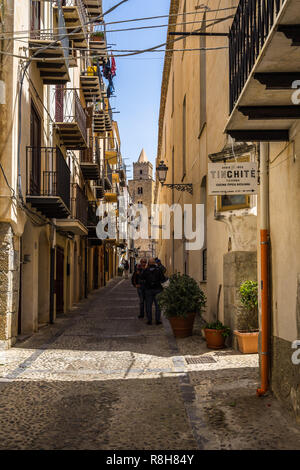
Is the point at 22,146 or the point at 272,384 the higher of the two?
the point at 22,146

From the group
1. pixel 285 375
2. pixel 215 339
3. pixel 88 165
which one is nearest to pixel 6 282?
pixel 215 339

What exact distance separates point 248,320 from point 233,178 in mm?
2945

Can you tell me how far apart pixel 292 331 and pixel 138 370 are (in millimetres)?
3233

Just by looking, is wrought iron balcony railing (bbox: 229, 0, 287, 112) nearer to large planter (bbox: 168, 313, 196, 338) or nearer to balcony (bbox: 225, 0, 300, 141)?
balcony (bbox: 225, 0, 300, 141)

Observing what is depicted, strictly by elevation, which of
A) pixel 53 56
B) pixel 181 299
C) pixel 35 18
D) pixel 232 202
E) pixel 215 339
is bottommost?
pixel 215 339

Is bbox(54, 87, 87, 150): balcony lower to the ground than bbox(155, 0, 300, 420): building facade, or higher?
higher

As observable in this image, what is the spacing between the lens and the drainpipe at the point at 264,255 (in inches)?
254

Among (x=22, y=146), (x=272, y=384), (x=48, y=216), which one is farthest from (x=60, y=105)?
(x=272, y=384)

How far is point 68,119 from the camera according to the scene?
1802cm

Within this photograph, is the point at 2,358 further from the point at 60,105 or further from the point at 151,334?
the point at 60,105

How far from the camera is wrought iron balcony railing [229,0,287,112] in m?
4.88

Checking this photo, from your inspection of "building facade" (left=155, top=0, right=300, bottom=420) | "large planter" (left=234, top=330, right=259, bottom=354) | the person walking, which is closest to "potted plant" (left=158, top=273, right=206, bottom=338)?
"building facade" (left=155, top=0, right=300, bottom=420)

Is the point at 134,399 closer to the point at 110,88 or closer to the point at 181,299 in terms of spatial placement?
the point at 181,299

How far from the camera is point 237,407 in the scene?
5.97 m
